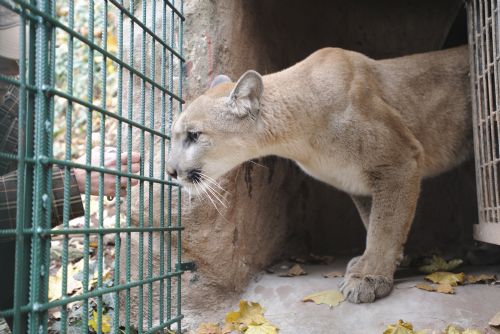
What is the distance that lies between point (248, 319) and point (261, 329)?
252mm

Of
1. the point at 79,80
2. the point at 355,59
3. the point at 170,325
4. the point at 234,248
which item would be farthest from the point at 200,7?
the point at 79,80

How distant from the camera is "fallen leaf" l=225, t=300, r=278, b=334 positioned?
341cm

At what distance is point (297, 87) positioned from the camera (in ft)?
12.6

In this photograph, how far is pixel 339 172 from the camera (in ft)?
12.8

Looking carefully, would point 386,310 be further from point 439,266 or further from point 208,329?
point 208,329

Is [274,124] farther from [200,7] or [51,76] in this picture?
[51,76]

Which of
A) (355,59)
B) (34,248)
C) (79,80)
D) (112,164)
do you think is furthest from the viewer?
(79,80)

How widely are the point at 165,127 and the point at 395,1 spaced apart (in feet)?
11.9

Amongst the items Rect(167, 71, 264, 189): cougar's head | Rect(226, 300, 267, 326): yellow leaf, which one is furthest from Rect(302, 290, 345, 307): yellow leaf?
Rect(167, 71, 264, 189): cougar's head

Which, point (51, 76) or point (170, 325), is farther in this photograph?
point (170, 325)

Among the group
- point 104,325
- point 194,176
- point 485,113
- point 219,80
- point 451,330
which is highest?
point 219,80

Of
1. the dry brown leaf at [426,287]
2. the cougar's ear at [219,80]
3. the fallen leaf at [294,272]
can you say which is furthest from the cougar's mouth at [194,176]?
the dry brown leaf at [426,287]

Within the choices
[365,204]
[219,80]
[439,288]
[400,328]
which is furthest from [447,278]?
[219,80]

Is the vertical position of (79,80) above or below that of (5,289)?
above
